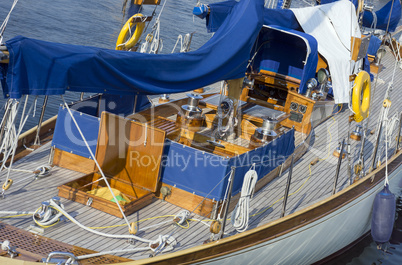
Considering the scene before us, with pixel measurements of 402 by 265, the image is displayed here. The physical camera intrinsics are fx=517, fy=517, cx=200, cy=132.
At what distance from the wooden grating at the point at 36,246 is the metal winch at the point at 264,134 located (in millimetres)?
3157

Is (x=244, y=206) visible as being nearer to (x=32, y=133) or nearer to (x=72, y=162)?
(x=72, y=162)

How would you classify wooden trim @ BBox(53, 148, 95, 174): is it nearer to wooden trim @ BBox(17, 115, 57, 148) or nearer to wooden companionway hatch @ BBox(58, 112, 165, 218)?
wooden companionway hatch @ BBox(58, 112, 165, 218)

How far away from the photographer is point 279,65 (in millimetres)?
10750

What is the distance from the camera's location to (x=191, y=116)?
8070mm

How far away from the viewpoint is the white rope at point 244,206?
625cm

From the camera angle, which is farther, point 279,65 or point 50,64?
point 279,65

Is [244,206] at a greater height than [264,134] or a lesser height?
lesser

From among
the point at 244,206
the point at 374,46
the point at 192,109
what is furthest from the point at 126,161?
the point at 374,46

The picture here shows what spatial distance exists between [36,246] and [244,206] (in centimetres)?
242

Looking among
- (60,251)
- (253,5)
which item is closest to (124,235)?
(60,251)

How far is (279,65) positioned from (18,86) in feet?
22.0

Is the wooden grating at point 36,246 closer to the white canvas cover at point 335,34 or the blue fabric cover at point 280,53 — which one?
the blue fabric cover at point 280,53

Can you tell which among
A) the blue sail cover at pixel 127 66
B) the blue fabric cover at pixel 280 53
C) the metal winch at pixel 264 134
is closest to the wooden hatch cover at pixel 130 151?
the blue sail cover at pixel 127 66

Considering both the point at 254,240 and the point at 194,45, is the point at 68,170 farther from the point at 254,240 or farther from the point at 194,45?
the point at 194,45
